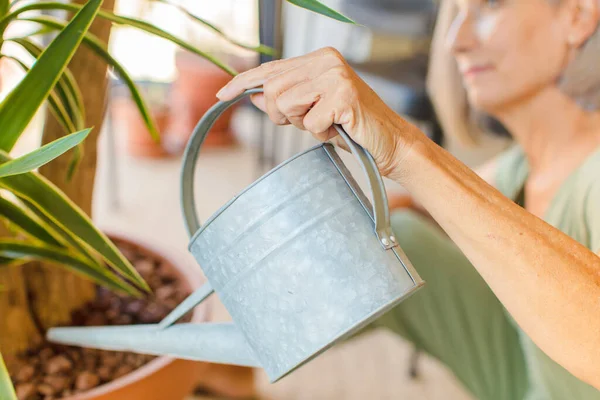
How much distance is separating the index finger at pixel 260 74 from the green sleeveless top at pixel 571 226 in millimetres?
482

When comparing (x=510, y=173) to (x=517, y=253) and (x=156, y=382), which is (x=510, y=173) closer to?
(x=517, y=253)

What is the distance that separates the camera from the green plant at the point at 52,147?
1.71 feet

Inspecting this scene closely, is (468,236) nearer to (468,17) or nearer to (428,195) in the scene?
(428,195)

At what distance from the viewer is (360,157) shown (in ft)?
1.48

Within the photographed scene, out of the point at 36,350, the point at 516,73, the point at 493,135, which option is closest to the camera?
the point at 36,350

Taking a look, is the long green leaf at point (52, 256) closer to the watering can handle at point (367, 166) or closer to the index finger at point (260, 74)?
the watering can handle at point (367, 166)

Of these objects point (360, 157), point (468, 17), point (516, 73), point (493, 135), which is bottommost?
point (493, 135)

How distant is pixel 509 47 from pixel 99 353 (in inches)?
30.8

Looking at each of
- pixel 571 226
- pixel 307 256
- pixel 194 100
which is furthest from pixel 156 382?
pixel 194 100

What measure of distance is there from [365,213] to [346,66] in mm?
127

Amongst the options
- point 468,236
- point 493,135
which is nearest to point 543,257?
point 468,236

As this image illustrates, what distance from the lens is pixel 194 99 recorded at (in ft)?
8.23

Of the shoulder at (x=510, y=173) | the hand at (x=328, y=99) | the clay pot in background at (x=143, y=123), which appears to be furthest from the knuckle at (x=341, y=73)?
the clay pot in background at (x=143, y=123)

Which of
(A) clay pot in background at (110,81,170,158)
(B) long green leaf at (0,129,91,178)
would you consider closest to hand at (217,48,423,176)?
(B) long green leaf at (0,129,91,178)
